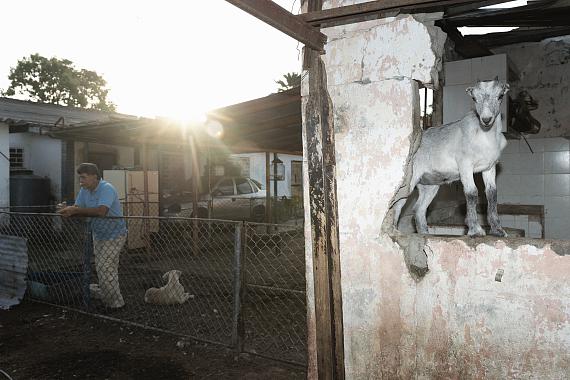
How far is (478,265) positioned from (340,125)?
4.22 feet

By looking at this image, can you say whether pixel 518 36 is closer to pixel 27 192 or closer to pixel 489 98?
pixel 489 98

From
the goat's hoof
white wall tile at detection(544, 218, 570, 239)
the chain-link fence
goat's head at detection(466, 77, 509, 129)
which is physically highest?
goat's head at detection(466, 77, 509, 129)

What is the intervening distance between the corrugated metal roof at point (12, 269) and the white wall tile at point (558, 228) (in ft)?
23.0

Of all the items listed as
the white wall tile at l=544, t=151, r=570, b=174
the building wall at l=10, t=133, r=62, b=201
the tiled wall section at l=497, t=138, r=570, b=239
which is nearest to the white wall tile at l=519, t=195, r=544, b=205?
the tiled wall section at l=497, t=138, r=570, b=239

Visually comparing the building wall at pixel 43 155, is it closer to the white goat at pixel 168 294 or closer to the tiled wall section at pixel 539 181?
the white goat at pixel 168 294

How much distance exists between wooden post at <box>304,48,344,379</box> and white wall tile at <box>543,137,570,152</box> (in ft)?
12.7

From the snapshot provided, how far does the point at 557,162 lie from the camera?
5074mm

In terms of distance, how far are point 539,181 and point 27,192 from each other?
1374 cm

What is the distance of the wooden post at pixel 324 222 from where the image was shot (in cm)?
273

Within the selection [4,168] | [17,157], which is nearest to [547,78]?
[4,168]

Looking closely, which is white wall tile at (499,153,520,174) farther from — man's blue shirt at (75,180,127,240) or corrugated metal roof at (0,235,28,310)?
corrugated metal roof at (0,235,28,310)

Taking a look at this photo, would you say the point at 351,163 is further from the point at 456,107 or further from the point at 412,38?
the point at 456,107

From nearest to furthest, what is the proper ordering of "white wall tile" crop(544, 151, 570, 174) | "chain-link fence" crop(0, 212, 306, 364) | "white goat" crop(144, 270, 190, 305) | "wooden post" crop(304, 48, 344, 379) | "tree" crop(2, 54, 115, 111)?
"wooden post" crop(304, 48, 344, 379)
"chain-link fence" crop(0, 212, 306, 364)
"white wall tile" crop(544, 151, 570, 174)
"white goat" crop(144, 270, 190, 305)
"tree" crop(2, 54, 115, 111)

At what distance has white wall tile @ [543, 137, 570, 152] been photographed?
5012mm
